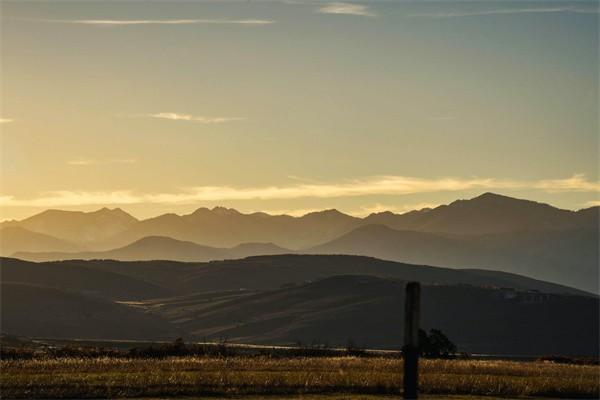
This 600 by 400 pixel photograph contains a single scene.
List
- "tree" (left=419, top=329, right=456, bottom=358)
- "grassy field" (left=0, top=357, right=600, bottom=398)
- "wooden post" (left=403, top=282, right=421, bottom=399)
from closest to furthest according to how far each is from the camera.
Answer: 1. "wooden post" (left=403, top=282, right=421, bottom=399)
2. "grassy field" (left=0, top=357, right=600, bottom=398)
3. "tree" (left=419, top=329, right=456, bottom=358)

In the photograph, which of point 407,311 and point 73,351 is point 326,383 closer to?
point 407,311

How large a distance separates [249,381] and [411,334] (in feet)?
75.1

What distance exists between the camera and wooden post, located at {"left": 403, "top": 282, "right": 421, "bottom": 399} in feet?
82.2

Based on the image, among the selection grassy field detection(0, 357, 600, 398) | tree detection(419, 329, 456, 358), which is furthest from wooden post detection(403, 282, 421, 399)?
tree detection(419, 329, 456, 358)

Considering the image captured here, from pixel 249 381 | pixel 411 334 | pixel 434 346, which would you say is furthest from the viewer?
pixel 434 346

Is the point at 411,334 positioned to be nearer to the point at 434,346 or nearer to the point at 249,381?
the point at 249,381

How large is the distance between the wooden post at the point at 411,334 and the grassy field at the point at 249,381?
1715 cm

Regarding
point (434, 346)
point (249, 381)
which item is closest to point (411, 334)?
point (249, 381)

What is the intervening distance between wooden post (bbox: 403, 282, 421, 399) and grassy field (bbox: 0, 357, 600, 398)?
17150 millimetres

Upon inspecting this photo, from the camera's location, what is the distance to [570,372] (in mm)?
61375

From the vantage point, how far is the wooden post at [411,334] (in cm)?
2505

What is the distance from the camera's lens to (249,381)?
47281mm

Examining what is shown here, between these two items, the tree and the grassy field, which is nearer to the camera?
the grassy field

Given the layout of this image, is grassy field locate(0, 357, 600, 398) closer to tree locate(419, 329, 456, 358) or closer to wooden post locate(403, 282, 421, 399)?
wooden post locate(403, 282, 421, 399)
